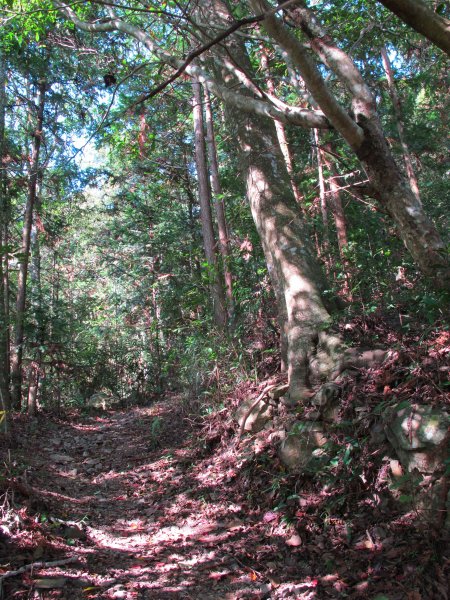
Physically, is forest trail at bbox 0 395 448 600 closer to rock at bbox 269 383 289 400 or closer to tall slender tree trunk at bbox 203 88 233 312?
rock at bbox 269 383 289 400

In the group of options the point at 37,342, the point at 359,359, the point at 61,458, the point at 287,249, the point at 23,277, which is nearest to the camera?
the point at 359,359

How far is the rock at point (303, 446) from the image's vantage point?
178 inches

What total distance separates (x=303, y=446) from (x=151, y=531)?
1.91 m

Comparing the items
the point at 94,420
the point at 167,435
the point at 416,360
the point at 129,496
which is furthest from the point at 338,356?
the point at 94,420

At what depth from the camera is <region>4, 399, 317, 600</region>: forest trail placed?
360 cm

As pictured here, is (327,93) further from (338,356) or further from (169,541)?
(169,541)

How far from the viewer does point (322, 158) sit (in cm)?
1098

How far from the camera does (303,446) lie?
470 cm

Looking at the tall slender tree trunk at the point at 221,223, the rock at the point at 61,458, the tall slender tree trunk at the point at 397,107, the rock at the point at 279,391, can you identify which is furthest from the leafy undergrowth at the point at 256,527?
the tall slender tree trunk at the point at 397,107

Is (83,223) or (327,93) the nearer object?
(327,93)

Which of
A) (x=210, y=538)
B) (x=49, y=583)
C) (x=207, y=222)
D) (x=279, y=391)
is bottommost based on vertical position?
(x=210, y=538)

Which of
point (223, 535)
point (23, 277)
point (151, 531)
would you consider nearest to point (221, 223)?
point (23, 277)

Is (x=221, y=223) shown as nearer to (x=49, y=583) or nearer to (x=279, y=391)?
(x=279, y=391)

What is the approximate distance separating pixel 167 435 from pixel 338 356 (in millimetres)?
4649
